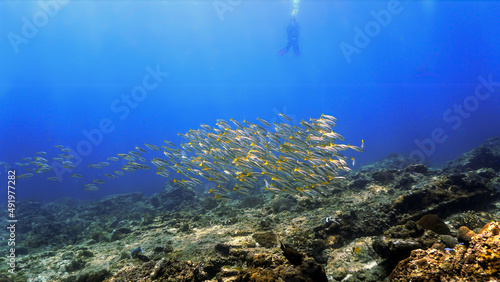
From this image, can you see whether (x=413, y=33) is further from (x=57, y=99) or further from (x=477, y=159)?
(x=57, y=99)

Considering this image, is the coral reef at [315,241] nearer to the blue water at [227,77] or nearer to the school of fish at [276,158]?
the school of fish at [276,158]

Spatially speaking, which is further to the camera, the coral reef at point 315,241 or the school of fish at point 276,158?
the school of fish at point 276,158

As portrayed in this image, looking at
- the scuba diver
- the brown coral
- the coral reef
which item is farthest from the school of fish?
the scuba diver

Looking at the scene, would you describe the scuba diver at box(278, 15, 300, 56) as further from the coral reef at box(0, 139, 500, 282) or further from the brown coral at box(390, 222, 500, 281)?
the brown coral at box(390, 222, 500, 281)

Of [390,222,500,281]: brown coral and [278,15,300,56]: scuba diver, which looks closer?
[390,222,500,281]: brown coral

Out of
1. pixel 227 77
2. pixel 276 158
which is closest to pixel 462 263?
pixel 276 158

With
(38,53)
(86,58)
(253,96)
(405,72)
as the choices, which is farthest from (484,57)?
(38,53)

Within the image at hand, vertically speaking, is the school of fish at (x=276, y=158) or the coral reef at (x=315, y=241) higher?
the school of fish at (x=276, y=158)

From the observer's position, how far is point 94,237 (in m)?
8.68

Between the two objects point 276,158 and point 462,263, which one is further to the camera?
point 276,158

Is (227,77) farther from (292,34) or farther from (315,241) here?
(315,241)

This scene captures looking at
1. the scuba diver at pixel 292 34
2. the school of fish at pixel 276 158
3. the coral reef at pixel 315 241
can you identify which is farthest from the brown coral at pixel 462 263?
the scuba diver at pixel 292 34

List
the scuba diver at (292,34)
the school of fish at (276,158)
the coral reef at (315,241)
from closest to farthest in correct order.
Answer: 1. the coral reef at (315,241)
2. the school of fish at (276,158)
3. the scuba diver at (292,34)

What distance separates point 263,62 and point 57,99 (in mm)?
134943
